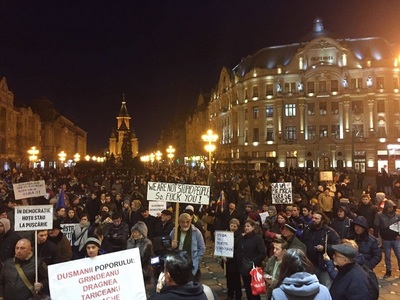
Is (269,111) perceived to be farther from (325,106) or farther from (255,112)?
(325,106)

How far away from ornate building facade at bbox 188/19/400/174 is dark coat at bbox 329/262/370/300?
55.6 meters

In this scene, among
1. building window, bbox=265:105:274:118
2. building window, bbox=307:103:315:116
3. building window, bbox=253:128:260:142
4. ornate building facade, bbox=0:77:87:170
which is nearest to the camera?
building window, bbox=307:103:315:116

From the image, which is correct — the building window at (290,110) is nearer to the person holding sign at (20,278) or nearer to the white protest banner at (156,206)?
the white protest banner at (156,206)

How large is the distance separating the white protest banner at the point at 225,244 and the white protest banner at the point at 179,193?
2.66 ft

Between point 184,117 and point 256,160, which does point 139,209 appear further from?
point 184,117

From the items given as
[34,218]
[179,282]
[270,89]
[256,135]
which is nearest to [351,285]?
[179,282]

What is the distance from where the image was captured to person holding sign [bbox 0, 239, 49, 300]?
18.1 ft

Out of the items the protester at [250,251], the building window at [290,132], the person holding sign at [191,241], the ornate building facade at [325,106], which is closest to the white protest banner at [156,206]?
the person holding sign at [191,241]

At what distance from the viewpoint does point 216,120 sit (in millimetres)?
90000

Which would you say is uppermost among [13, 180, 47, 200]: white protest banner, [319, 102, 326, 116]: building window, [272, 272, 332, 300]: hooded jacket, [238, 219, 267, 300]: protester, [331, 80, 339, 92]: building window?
[331, 80, 339, 92]: building window

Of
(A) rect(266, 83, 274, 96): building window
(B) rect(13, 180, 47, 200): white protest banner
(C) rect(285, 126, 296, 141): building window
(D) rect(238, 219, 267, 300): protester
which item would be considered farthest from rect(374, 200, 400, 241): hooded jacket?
(A) rect(266, 83, 274, 96): building window

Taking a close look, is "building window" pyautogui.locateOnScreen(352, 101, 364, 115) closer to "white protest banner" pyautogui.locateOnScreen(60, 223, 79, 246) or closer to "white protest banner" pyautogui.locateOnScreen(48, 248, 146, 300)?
"white protest banner" pyautogui.locateOnScreen(60, 223, 79, 246)

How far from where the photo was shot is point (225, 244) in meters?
8.10

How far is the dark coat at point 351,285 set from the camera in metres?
4.54
